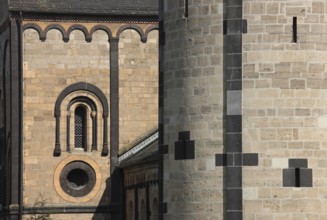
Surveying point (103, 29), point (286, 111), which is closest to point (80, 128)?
point (103, 29)

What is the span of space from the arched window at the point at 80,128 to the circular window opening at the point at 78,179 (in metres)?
1.06

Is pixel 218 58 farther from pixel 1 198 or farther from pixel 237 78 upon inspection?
pixel 1 198

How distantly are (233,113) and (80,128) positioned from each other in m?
37.9

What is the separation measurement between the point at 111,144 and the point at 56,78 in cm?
351

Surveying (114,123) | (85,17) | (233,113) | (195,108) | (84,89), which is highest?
(85,17)

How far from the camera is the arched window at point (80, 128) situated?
67375mm

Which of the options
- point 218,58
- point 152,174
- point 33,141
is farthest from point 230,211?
point 33,141

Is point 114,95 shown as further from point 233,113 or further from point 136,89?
point 233,113

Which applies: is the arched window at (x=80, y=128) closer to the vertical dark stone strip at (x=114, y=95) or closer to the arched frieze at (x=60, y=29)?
the vertical dark stone strip at (x=114, y=95)

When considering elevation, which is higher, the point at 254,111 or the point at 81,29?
the point at 81,29

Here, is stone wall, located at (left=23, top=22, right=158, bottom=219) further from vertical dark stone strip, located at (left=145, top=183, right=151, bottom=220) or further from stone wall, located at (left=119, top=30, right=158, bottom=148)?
vertical dark stone strip, located at (left=145, top=183, right=151, bottom=220)

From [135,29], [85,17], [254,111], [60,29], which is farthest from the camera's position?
[135,29]

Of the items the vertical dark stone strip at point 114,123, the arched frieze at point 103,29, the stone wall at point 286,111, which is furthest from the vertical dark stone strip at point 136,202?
the stone wall at point 286,111

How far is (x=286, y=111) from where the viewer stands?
29.5 metres
